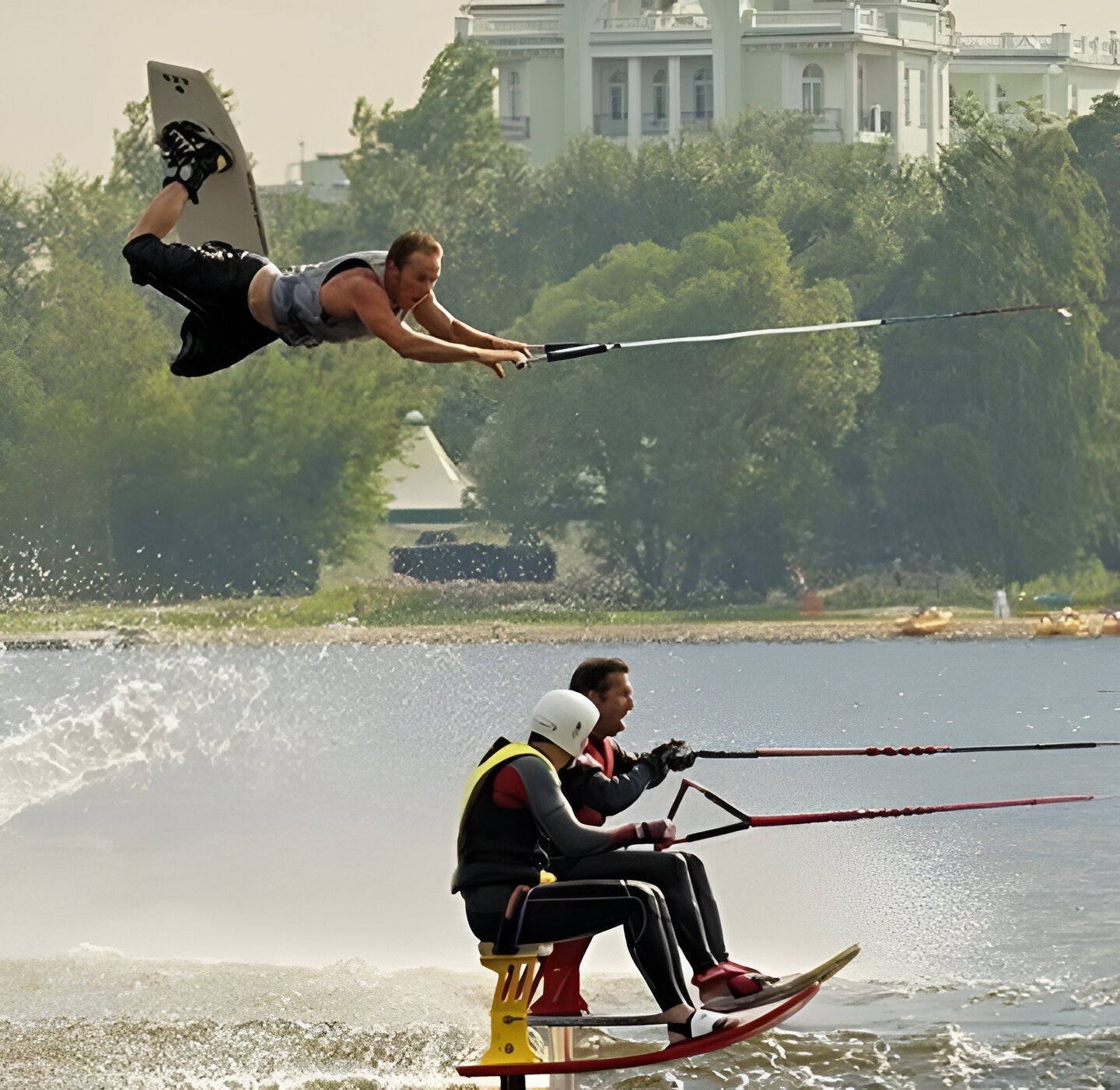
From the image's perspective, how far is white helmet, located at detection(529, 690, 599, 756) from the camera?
7.59 meters

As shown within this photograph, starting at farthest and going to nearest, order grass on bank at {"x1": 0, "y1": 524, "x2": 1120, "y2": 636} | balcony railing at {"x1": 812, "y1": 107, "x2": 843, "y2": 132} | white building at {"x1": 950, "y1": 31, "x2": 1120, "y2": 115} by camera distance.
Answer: white building at {"x1": 950, "y1": 31, "x2": 1120, "y2": 115}
balcony railing at {"x1": 812, "y1": 107, "x2": 843, "y2": 132}
grass on bank at {"x1": 0, "y1": 524, "x2": 1120, "y2": 636}

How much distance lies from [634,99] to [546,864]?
72.5 meters

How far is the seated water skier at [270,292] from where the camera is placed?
7176 mm

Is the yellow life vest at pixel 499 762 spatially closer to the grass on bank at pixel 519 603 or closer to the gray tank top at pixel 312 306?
the gray tank top at pixel 312 306

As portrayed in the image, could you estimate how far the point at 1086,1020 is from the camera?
1145 cm

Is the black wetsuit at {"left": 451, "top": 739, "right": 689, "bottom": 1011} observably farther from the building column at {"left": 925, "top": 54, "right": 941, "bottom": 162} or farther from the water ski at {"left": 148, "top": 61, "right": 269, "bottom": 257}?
the building column at {"left": 925, "top": 54, "right": 941, "bottom": 162}

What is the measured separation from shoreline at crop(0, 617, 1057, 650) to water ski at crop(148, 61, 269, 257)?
138 ft

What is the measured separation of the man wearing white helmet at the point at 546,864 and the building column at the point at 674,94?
232ft

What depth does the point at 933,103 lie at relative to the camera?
80812mm

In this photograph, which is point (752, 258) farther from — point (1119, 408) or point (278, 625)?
point (278, 625)

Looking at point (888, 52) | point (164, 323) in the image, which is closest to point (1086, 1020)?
point (164, 323)

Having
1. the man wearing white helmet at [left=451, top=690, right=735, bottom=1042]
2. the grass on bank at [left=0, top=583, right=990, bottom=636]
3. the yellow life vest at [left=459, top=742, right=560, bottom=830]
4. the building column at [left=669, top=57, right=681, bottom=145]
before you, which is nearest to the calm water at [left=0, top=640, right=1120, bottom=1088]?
the man wearing white helmet at [left=451, top=690, right=735, bottom=1042]

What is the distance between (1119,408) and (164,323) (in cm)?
2094

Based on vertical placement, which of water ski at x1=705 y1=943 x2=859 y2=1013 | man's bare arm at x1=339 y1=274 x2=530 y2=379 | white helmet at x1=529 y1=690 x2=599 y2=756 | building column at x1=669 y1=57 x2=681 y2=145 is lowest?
water ski at x1=705 y1=943 x2=859 y2=1013
